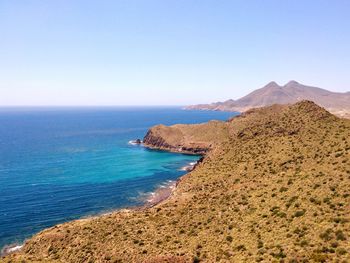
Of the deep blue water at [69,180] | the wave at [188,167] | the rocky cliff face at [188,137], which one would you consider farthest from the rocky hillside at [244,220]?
the rocky cliff face at [188,137]

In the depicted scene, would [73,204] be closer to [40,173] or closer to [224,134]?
[40,173]

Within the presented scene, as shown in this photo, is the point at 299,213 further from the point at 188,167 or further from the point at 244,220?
the point at 188,167

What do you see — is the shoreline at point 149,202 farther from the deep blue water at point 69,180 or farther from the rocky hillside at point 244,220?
the rocky hillside at point 244,220

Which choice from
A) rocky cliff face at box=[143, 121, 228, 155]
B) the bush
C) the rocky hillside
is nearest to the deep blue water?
rocky cliff face at box=[143, 121, 228, 155]

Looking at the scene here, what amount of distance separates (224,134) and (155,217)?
109 meters

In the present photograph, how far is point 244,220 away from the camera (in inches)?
1943

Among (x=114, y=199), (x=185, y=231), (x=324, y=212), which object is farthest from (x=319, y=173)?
(x=114, y=199)

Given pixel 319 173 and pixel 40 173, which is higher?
pixel 319 173

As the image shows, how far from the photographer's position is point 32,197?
86.7 metres

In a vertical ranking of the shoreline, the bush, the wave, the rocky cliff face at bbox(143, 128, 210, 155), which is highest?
the bush

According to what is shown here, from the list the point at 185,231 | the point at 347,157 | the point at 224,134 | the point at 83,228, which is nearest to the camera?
the point at 185,231

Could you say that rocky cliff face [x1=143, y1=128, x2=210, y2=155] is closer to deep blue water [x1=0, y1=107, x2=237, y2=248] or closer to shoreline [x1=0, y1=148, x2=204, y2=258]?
deep blue water [x1=0, y1=107, x2=237, y2=248]

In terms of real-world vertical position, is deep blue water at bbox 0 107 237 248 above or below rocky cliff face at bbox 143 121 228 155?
below

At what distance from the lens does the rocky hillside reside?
127 ft
